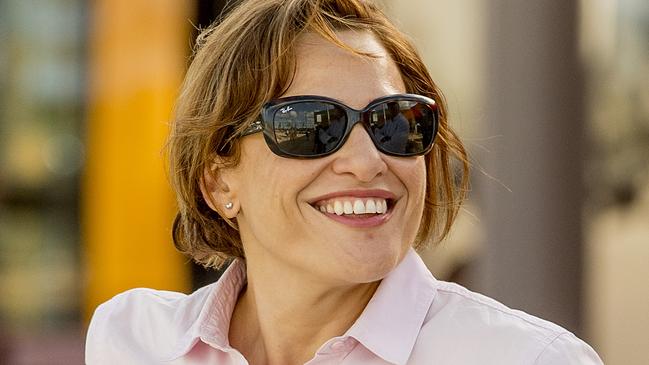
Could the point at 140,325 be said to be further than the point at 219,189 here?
Yes

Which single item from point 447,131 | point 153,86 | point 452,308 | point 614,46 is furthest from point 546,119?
point 153,86

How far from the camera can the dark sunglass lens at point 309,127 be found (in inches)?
95.0

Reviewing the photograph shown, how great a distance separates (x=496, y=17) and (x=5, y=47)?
3.86 metres

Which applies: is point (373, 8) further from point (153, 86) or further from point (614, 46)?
point (153, 86)

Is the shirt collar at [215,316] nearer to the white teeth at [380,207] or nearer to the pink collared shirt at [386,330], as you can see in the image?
the pink collared shirt at [386,330]

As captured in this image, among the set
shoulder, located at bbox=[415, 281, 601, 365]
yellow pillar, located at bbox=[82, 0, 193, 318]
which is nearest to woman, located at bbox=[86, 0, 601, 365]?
shoulder, located at bbox=[415, 281, 601, 365]

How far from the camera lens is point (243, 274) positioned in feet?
9.62

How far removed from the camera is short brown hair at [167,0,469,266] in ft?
8.29

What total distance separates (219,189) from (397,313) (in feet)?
1.75

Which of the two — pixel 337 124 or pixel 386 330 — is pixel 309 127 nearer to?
pixel 337 124

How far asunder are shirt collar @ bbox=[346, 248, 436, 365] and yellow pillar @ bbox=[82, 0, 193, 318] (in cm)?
505

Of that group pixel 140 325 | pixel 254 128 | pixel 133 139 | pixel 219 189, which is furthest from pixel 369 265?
pixel 133 139

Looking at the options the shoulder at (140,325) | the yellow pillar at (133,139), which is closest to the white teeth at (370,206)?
the shoulder at (140,325)

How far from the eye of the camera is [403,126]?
8.00ft
